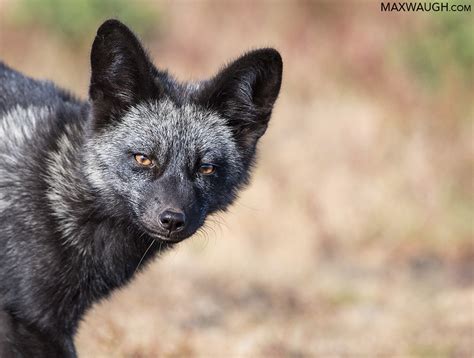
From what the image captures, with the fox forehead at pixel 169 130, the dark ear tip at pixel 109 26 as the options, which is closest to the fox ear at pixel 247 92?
the fox forehead at pixel 169 130

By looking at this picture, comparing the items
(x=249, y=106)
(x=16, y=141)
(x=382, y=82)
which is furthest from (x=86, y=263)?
(x=382, y=82)

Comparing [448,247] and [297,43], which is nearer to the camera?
[448,247]

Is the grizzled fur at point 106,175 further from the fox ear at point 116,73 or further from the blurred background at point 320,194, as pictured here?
the blurred background at point 320,194

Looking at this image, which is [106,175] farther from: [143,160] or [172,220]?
[172,220]

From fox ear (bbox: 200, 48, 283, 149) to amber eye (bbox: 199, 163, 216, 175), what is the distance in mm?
369

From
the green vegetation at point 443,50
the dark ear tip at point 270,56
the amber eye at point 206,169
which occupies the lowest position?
the amber eye at point 206,169

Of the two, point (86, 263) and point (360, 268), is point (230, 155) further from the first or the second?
point (360, 268)

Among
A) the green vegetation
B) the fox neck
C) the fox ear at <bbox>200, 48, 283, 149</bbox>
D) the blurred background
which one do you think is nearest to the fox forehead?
the fox ear at <bbox>200, 48, 283, 149</bbox>

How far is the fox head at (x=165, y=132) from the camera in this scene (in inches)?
198

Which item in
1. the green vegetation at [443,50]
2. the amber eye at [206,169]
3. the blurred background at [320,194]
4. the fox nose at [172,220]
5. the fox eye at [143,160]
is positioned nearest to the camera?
the fox nose at [172,220]

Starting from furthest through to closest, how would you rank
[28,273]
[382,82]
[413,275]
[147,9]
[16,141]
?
[147,9] < [382,82] < [413,275] < [16,141] < [28,273]

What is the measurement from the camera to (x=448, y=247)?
11.0 m

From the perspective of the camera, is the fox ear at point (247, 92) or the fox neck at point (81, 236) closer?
the fox neck at point (81, 236)

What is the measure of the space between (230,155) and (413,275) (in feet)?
18.0
